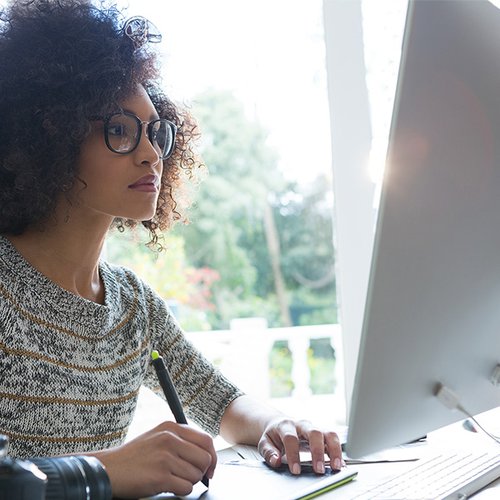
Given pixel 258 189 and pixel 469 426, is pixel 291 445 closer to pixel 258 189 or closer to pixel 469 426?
pixel 469 426

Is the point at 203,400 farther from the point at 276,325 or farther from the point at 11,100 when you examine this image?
the point at 276,325

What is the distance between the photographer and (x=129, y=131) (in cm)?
122

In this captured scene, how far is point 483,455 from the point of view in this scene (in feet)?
3.05

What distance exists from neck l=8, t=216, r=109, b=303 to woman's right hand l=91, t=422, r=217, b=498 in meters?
0.42

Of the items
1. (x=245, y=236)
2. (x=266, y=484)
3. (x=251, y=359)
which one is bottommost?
(x=251, y=359)

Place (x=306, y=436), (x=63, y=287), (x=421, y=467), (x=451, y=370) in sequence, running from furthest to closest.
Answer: (x=63, y=287), (x=306, y=436), (x=421, y=467), (x=451, y=370)

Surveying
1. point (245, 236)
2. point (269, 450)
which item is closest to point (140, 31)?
point (269, 450)

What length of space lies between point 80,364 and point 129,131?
38 cm

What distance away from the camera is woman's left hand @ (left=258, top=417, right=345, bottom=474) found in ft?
3.09

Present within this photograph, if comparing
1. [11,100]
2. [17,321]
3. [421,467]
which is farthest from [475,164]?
[11,100]

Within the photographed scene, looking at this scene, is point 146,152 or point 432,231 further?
point 146,152

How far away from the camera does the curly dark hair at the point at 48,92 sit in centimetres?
125

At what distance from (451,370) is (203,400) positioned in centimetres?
67

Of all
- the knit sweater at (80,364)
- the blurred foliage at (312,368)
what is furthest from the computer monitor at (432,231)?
the blurred foliage at (312,368)
